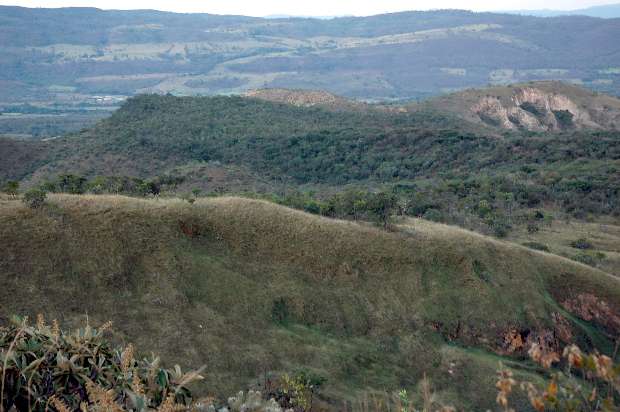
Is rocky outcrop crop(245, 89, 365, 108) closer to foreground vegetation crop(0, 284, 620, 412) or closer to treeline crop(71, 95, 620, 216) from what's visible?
treeline crop(71, 95, 620, 216)

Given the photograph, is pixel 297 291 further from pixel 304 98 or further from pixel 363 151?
pixel 304 98

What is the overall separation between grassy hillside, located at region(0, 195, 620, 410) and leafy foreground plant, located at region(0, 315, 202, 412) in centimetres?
1174

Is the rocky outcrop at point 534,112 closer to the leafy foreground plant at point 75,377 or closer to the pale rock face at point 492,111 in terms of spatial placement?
the pale rock face at point 492,111

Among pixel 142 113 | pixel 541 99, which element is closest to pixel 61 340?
pixel 142 113

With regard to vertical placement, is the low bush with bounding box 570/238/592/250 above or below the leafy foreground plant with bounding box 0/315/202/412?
below

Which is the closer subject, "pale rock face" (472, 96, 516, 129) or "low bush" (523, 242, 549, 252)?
"low bush" (523, 242, 549, 252)

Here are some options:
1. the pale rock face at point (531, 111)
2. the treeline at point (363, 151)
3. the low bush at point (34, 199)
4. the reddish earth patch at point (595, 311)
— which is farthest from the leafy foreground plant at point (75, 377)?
the pale rock face at point (531, 111)

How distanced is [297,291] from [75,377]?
17987 millimetres

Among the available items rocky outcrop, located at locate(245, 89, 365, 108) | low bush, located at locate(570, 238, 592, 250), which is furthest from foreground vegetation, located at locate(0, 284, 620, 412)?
rocky outcrop, located at locate(245, 89, 365, 108)

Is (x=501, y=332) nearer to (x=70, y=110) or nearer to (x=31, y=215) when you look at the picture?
(x=31, y=215)

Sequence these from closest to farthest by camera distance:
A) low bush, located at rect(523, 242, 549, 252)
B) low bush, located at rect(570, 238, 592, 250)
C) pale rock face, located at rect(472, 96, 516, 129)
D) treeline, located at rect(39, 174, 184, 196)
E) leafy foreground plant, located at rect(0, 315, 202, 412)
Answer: leafy foreground plant, located at rect(0, 315, 202, 412), treeline, located at rect(39, 174, 184, 196), low bush, located at rect(523, 242, 549, 252), low bush, located at rect(570, 238, 592, 250), pale rock face, located at rect(472, 96, 516, 129)

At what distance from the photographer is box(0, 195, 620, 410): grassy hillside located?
2028cm

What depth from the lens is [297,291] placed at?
2431 centimetres

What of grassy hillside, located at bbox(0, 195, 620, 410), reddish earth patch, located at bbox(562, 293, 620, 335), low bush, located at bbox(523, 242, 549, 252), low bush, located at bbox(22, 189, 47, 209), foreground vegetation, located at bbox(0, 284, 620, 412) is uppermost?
foreground vegetation, located at bbox(0, 284, 620, 412)
